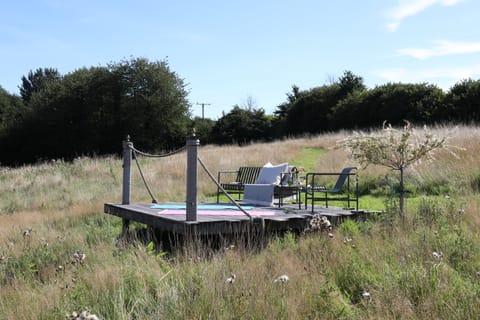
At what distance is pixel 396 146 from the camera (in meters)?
7.39

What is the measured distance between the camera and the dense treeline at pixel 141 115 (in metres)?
33.5

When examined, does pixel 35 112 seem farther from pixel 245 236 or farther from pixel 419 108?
pixel 245 236

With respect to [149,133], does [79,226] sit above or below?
below

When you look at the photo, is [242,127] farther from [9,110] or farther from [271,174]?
[271,174]

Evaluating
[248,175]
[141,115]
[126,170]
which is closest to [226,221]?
[126,170]

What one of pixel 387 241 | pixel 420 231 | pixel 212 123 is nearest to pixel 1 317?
pixel 387 241

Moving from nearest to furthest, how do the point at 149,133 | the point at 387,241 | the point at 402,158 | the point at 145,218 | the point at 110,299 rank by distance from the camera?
the point at 110,299, the point at 387,241, the point at 145,218, the point at 402,158, the point at 149,133

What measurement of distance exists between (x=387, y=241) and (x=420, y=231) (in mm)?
427

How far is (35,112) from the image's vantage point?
3781 centimetres

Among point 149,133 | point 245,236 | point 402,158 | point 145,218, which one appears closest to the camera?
point 245,236

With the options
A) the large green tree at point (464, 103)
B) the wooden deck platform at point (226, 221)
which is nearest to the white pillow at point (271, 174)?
the wooden deck platform at point (226, 221)

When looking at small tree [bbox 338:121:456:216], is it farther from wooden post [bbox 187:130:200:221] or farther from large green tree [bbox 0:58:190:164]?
large green tree [bbox 0:58:190:164]

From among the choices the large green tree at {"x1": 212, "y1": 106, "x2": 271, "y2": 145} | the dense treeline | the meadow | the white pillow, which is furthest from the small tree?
the large green tree at {"x1": 212, "y1": 106, "x2": 271, "y2": 145}

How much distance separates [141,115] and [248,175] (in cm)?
2467
